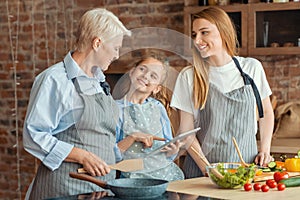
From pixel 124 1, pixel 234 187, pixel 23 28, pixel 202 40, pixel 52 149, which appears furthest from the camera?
pixel 23 28

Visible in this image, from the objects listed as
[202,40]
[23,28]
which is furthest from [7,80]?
[202,40]

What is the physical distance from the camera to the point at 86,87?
296 centimetres

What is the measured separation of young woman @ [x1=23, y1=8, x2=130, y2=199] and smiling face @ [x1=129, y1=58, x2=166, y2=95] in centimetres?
16

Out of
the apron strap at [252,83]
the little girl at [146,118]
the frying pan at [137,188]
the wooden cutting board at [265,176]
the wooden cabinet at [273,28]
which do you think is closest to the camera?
the frying pan at [137,188]

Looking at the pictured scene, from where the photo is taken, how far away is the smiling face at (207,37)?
327 centimetres

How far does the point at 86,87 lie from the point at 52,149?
0.31 meters

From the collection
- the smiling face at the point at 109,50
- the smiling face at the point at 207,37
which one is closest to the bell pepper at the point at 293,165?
the smiling face at the point at 207,37

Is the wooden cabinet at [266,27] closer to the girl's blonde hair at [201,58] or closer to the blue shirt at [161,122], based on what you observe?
the girl's blonde hair at [201,58]

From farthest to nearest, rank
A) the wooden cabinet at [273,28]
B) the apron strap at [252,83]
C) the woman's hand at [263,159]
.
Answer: the wooden cabinet at [273,28] → the apron strap at [252,83] → the woman's hand at [263,159]

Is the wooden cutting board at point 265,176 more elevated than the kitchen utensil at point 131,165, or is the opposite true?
the kitchen utensil at point 131,165

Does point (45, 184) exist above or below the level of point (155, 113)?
below

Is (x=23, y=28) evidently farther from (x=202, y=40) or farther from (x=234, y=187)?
(x=234, y=187)

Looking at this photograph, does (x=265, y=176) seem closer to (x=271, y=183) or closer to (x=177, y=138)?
(x=271, y=183)

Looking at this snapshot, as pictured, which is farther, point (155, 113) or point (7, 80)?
point (7, 80)
